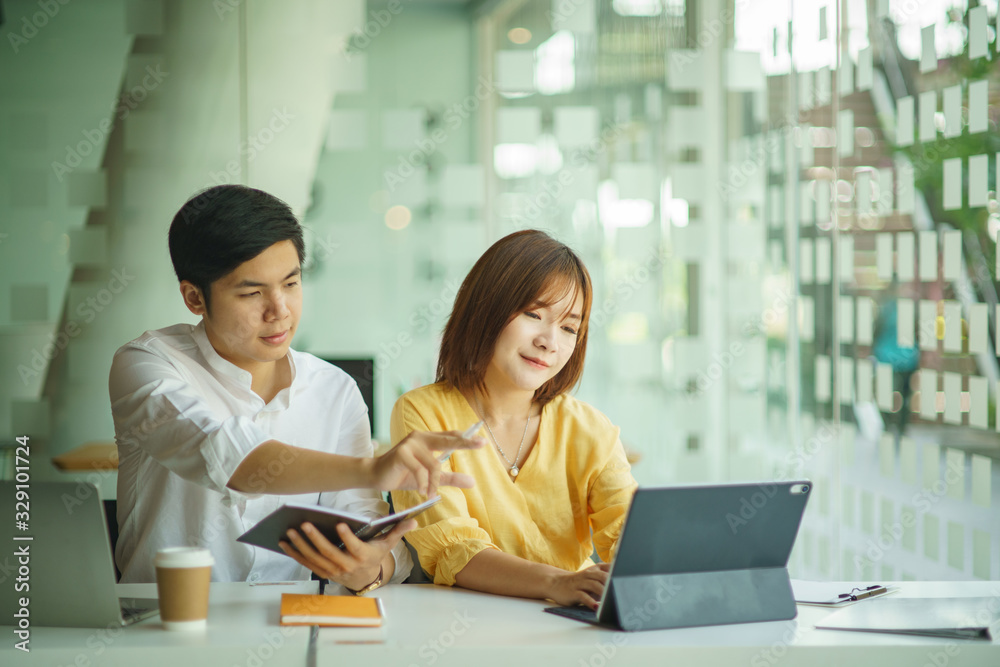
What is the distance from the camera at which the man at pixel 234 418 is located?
135 centimetres

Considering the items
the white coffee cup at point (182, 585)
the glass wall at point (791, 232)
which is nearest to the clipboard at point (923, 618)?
the white coffee cup at point (182, 585)

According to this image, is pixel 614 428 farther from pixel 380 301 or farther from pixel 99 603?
pixel 380 301

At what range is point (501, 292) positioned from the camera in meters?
1.65

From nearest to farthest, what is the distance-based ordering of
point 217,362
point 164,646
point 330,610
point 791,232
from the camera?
1. point 164,646
2. point 330,610
3. point 217,362
4. point 791,232

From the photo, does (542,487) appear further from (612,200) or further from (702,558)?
(612,200)

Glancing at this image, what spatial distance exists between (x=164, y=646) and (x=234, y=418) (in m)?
0.35

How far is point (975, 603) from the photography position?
4.69 feet

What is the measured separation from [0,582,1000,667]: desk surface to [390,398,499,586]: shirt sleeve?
208mm

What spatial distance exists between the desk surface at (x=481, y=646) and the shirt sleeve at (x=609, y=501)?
36cm

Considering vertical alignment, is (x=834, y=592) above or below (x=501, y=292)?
below

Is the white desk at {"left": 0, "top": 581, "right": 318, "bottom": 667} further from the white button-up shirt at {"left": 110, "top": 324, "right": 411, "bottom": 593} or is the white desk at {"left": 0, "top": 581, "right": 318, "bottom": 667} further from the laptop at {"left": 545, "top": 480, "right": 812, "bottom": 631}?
the laptop at {"left": 545, "top": 480, "right": 812, "bottom": 631}

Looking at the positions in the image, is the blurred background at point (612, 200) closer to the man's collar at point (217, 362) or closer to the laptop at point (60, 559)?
the man's collar at point (217, 362)

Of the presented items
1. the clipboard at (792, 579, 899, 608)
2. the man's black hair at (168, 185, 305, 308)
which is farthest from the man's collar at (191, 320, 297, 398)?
the clipboard at (792, 579, 899, 608)

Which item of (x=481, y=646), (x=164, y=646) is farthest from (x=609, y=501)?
A: (x=164, y=646)
